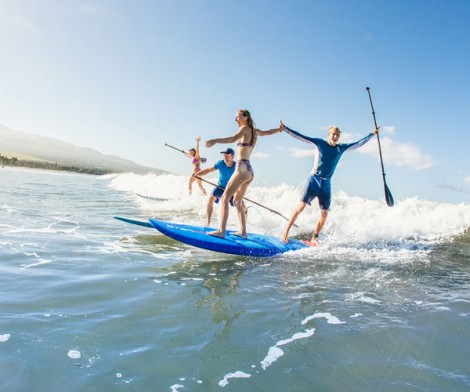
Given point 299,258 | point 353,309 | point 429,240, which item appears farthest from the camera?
point 429,240

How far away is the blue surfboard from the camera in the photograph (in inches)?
277

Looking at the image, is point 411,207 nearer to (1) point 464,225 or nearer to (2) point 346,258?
(1) point 464,225

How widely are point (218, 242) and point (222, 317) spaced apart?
10.0ft

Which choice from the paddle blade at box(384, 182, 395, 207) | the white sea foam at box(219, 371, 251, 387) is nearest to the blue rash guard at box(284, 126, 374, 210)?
the paddle blade at box(384, 182, 395, 207)

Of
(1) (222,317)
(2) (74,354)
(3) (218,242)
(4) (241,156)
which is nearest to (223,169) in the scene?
(4) (241,156)

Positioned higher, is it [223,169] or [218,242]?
[223,169]

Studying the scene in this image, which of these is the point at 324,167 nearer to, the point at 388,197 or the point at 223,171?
the point at 388,197

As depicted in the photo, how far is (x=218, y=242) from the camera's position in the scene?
7039 millimetres

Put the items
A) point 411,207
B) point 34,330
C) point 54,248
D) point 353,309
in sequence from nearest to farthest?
1. point 34,330
2. point 353,309
3. point 54,248
4. point 411,207

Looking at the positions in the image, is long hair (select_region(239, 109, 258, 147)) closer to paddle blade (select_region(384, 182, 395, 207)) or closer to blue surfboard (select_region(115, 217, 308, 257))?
blue surfboard (select_region(115, 217, 308, 257))

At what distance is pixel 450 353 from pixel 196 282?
3139 millimetres

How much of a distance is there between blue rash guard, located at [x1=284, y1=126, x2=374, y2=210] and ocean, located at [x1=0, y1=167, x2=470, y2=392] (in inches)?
44.9

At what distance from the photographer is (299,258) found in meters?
7.33

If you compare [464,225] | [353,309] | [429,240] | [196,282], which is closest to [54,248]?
[196,282]
